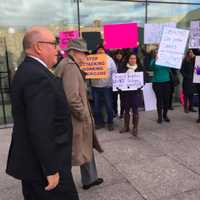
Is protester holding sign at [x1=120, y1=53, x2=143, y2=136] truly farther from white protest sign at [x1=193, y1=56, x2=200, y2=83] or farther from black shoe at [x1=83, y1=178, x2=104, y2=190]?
black shoe at [x1=83, y1=178, x2=104, y2=190]

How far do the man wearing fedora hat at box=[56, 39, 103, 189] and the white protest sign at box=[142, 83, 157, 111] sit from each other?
126 inches

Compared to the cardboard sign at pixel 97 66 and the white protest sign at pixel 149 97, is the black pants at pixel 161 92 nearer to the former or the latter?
the white protest sign at pixel 149 97

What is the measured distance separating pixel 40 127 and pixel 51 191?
0.49m

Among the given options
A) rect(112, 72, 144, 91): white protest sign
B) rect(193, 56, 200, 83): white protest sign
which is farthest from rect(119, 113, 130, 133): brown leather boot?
rect(193, 56, 200, 83): white protest sign

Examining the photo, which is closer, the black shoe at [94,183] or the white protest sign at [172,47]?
the black shoe at [94,183]

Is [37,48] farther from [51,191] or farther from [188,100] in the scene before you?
[188,100]

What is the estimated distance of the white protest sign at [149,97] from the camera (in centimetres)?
620

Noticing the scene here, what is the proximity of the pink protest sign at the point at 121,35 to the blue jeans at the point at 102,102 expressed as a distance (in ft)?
3.14

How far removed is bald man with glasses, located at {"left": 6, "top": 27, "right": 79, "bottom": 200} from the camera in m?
1.73

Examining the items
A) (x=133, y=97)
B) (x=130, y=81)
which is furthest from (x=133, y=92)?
(x=130, y=81)

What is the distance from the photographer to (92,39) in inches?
270

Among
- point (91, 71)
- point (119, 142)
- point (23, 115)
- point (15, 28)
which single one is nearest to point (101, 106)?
point (91, 71)

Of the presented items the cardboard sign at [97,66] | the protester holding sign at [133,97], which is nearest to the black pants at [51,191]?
the protester holding sign at [133,97]

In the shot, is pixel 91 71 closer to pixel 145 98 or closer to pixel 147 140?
pixel 145 98
